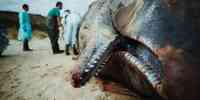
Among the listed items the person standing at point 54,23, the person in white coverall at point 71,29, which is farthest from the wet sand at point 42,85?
the person standing at point 54,23

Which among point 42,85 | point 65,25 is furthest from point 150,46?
point 65,25

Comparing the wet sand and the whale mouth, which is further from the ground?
the whale mouth

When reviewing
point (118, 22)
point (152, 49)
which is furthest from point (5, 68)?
point (152, 49)

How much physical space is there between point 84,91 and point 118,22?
1.64m

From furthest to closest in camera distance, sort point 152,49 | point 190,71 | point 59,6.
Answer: point 59,6, point 152,49, point 190,71

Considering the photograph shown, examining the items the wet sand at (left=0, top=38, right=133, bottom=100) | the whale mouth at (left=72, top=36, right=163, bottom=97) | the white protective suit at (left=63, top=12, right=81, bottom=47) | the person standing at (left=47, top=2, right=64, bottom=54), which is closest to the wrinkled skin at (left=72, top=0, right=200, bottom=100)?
the whale mouth at (left=72, top=36, right=163, bottom=97)

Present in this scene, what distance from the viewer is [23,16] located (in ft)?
30.1

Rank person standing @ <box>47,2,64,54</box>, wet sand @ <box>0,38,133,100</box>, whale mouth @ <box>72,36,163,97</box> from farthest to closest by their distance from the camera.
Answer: person standing @ <box>47,2,64,54</box> → wet sand @ <box>0,38,133,100</box> → whale mouth @ <box>72,36,163,97</box>

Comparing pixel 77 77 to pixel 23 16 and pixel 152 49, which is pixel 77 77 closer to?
pixel 152 49

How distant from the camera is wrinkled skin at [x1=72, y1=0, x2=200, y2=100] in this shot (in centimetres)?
197

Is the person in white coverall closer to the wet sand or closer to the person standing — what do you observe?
the person standing

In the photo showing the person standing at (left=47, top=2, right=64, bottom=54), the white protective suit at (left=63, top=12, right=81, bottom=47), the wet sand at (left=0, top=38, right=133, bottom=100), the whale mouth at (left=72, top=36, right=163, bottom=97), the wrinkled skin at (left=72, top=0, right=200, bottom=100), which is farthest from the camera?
the person standing at (left=47, top=2, right=64, bottom=54)

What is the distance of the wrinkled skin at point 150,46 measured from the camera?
1.97 m

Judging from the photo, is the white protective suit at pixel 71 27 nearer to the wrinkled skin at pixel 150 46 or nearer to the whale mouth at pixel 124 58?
the wrinkled skin at pixel 150 46
